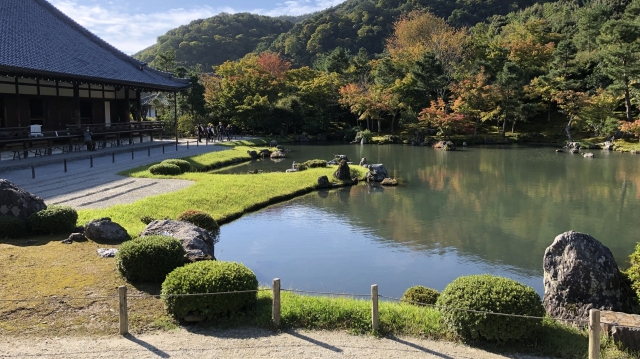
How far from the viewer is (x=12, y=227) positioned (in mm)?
9891

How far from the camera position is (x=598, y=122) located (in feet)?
124

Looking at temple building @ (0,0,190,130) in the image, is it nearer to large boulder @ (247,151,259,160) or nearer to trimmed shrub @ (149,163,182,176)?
trimmed shrub @ (149,163,182,176)

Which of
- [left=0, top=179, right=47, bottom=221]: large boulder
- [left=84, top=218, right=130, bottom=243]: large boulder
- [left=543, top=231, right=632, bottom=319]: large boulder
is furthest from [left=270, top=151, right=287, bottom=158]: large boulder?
[left=543, top=231, right=632, bottom=319]: large boulder

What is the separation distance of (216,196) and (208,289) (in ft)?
33.0

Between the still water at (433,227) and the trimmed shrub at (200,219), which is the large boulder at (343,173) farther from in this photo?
the trimmed shrub at (200,219)

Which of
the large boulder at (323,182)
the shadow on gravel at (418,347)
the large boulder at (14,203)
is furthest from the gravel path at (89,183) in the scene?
the shadow on gravel at (418,347)

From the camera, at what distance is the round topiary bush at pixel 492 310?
227 inches

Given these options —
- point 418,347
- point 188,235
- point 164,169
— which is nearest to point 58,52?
point 164,169

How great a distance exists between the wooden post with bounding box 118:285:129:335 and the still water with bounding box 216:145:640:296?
386 cm

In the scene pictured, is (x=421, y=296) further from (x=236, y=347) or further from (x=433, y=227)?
(x=433, y=227)

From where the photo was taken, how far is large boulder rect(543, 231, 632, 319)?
6676 mm

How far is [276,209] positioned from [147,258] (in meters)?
9.18

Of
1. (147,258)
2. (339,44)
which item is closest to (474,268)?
(147,258)

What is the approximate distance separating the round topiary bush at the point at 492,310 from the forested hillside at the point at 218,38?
81152mm
